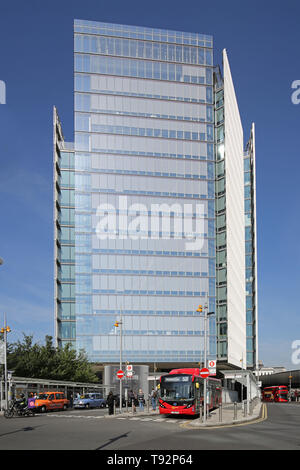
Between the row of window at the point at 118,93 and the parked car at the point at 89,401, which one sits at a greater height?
the row of window at the point at 118,93

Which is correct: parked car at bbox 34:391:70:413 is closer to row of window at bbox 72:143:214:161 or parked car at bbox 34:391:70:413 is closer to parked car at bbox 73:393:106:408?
parked car at bbox 73:393:106:408

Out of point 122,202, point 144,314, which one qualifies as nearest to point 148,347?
point 144,314

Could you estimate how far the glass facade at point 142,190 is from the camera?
334ft

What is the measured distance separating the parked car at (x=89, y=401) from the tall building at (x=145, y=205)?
41.0 meters

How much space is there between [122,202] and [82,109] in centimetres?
1921

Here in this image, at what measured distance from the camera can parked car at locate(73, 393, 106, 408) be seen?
53656 millimetres

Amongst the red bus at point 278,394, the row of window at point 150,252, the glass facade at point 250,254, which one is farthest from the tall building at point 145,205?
the glass facade at point 250,254

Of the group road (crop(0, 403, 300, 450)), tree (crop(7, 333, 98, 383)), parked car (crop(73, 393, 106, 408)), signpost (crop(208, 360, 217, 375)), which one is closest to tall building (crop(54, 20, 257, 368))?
tree (crop(7, 333, 98, 383))

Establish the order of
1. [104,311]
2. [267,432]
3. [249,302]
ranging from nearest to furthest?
[267,432] → [104,311] → [249,302]

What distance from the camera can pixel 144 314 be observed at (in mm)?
102438

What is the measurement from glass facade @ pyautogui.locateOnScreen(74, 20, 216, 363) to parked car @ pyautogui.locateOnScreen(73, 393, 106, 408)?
42176mm

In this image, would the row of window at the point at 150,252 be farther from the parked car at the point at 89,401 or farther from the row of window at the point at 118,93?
the parked car at the point at 89,401

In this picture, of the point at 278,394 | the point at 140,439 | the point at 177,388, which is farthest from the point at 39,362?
the point at 140,439
